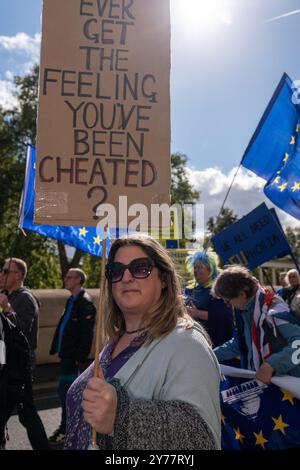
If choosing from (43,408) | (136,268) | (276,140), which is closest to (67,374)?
(43,408)

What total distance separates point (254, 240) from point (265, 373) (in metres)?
2.49

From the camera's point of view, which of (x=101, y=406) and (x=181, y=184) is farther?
(x=181, y=184)

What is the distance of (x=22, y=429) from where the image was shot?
559 centimetres

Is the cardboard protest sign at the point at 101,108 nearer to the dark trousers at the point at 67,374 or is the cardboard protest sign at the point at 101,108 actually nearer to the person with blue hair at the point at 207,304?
the person with blue hair at the point at 207,304

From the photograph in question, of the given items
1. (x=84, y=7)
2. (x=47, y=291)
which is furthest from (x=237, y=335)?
(x=47, y=291)

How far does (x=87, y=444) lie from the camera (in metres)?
1.82

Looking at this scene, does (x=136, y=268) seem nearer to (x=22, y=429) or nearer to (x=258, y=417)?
(x=258, y=417)

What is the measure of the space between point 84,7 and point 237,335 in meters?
2.52

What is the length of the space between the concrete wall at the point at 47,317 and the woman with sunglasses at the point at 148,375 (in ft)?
23.9

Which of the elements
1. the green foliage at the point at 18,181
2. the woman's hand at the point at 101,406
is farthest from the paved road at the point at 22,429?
the green foliage at the point at 18,181

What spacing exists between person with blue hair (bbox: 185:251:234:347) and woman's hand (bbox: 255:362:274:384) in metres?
1.21

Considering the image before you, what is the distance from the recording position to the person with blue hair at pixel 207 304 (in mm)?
4613

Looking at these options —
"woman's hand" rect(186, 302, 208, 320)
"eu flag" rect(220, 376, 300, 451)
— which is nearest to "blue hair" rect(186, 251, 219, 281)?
"woman's hand" rect(186, 302, 208, 320)
